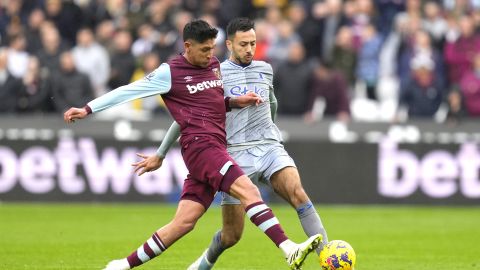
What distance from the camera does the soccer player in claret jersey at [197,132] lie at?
10242 millimetres

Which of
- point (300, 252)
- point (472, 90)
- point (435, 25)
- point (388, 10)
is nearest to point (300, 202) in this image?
point (300, 252)

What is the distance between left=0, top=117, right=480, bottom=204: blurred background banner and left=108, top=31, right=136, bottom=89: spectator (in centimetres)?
203

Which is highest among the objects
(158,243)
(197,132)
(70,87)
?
(197,132)

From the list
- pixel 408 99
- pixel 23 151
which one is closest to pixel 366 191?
pixel 408 99

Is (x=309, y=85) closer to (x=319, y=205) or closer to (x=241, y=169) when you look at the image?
(x=319, y=205)

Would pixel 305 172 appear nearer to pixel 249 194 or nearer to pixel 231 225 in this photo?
pixel 231 225

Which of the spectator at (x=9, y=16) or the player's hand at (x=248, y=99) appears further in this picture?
the spectator at (x=9, y=16)

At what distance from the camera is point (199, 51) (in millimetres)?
10547

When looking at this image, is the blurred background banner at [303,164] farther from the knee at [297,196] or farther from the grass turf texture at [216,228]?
the knee at [297,196]

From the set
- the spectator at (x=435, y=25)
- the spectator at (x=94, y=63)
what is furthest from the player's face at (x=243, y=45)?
the spectator at (x=435, y=25)

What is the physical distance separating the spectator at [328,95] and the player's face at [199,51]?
11885 mm

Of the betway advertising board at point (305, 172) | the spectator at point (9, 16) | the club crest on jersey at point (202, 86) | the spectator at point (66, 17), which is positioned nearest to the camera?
the club crest on jersey at point (202, 86)

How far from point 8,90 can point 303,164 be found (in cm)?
660

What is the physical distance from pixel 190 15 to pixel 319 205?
607 cm
